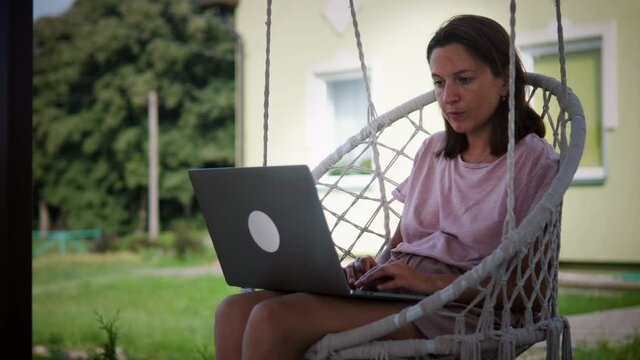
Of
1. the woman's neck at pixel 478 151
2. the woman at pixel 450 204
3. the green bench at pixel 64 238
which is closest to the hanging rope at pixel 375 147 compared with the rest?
the woman at pixel 450 204

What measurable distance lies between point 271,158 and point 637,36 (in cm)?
217

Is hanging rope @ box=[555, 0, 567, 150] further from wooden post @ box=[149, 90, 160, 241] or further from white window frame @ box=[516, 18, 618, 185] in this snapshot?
wooden post @ box=[149, 90, 160, 241]

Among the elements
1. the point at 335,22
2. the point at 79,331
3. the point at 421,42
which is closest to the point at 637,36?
the point at 421,42

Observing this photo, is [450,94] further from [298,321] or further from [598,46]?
[598,46]

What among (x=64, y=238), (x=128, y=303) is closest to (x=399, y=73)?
(x=128, y=303)

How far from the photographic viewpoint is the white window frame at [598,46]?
9.50 feet

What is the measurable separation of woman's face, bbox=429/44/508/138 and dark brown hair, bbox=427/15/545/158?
14 mm

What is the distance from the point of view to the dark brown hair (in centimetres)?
141

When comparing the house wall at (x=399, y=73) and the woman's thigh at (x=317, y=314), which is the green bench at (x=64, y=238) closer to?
the house wall at (x=399, y=73)

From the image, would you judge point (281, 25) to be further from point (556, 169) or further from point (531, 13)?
point (556, 169)

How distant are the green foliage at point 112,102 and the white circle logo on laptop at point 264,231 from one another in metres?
6.96

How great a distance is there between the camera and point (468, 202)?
1.44 m

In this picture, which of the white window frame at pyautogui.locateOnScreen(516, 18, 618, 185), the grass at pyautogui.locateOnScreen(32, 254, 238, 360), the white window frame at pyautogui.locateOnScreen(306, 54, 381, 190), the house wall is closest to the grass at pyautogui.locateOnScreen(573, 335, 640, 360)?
the house wall

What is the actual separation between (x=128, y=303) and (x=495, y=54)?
21.3ft
